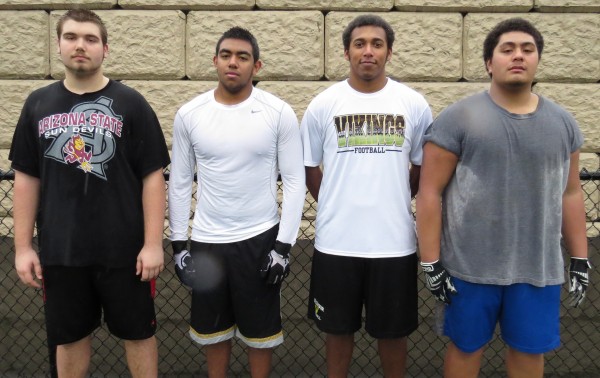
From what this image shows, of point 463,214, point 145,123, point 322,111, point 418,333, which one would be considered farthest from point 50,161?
point 418,333

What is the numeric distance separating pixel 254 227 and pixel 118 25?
229cm

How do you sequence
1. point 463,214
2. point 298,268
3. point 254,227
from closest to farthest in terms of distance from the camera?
point 463,214 → point 254,227 → point 298,268

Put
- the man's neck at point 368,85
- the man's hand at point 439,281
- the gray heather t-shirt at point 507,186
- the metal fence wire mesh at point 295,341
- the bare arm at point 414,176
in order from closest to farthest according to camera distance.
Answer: the gray heather t-shirt at point 507,186
the man's hand at point 439,281
the man's neck at point 368,85
the bare arm at point 414,176
the metal fence wire mesh at point 295,341

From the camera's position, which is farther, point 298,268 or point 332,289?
point 298,268

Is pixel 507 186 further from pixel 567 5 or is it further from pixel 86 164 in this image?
pixel 567 5

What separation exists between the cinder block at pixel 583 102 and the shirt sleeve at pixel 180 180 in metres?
2.72

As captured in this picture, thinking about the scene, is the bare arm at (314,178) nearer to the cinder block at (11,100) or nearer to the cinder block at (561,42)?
the cinder block at (561,42)

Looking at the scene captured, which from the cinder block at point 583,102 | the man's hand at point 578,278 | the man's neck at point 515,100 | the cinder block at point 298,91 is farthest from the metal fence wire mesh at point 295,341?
the man's neck at point 515,100

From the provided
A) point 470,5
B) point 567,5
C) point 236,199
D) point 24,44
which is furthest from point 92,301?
point 567,5

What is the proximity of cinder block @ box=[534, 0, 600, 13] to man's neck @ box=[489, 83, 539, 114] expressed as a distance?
2.01 m

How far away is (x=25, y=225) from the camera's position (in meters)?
2.77

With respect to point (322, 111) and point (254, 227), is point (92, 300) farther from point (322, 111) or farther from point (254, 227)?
point (322, 111)

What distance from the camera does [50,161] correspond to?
2664 mm

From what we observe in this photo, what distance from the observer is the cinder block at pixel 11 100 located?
4406 millimetres
